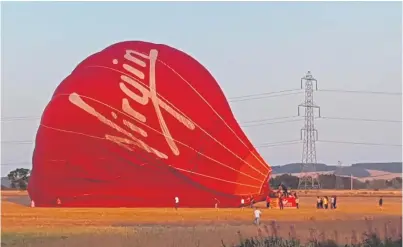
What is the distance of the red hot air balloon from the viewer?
1515 inches

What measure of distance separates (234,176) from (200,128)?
3017mm

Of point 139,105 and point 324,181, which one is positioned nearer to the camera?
point 139,105

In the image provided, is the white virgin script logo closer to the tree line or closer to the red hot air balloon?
the red hot air balloon

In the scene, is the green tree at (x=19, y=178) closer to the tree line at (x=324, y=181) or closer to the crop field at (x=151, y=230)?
the tree line at (x=324, y=181)

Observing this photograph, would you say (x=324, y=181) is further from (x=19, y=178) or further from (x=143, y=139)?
(x=143, y=139)

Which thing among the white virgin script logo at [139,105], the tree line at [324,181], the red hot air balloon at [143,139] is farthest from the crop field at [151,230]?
the tree line at [324,181]

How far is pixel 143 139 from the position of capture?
38469 mm

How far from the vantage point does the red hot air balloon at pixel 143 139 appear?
38469mm

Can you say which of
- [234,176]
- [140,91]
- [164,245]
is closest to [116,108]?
[140,91]

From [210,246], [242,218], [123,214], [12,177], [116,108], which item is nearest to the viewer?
→ [210,246]

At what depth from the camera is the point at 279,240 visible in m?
13.7

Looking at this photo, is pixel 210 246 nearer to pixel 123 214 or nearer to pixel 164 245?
pixel 164 245

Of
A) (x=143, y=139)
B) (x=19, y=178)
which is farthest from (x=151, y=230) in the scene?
(x=19, y=178)

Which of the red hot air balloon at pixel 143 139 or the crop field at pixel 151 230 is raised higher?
the red hot air balloon at pixel 143 139
